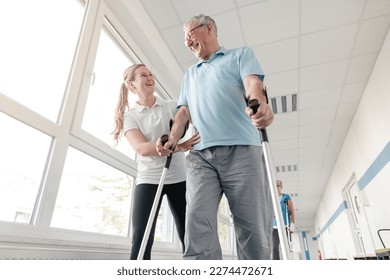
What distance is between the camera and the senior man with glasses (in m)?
1.13

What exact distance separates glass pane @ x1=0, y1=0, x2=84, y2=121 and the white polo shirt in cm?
61

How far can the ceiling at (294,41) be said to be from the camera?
2924mm

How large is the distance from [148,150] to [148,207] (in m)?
0.34

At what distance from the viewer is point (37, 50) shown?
186cm

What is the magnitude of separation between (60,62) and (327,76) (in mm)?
3776

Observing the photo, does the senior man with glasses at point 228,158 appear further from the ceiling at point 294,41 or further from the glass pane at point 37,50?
the ceiling at point 294,41

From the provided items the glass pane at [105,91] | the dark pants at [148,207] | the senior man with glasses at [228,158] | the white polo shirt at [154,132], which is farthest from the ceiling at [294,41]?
the dark pants at [148,207]

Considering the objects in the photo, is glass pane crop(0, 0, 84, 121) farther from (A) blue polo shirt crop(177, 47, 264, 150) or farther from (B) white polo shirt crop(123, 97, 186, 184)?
(A) blue polo shirt crop(177, 47, 264, 150)

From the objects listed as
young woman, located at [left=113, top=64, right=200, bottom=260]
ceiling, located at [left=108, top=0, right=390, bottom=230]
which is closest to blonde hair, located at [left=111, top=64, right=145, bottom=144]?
young woman, located at [left=113, top=64, right=200, bottom=260]

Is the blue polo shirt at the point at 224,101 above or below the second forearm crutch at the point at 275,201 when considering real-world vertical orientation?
above

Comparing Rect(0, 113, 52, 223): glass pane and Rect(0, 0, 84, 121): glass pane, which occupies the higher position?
Rect(0, 0, 84, 121): glass pane

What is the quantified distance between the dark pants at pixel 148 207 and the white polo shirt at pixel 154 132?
43 mm

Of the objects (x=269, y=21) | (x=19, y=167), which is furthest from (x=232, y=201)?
(x=269, y=21)
